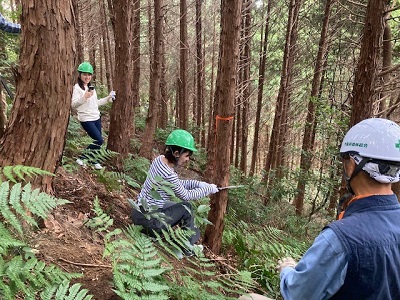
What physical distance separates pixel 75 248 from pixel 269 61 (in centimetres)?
1413

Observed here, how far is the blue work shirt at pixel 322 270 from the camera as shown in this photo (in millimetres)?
1599

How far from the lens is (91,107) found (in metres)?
6.24

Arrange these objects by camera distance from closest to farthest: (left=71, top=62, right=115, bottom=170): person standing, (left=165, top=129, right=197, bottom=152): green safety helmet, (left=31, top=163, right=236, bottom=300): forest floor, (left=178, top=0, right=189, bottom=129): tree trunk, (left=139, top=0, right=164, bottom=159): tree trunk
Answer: (left=31, top=163, right=236, bottom=300): forest floor, (left=165, top=129, right=197, bottom=152): green safety helmet, (left=71, top=62, right=115, bottom=170): person standing, (left=139, top=0, right=164, bottom=159): tree trunk, (left=178, top=0, right=189, bottom=129): tree trunk

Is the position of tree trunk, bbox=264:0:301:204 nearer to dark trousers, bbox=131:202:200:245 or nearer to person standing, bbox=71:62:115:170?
person standing, bbox=71:62:115:170

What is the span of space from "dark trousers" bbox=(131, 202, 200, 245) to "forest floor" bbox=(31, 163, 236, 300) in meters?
0.46

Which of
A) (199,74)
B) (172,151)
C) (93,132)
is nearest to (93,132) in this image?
(93,132)

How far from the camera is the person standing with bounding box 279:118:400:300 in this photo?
1588mm

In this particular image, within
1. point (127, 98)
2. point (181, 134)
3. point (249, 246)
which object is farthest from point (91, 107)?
point (249, 246)

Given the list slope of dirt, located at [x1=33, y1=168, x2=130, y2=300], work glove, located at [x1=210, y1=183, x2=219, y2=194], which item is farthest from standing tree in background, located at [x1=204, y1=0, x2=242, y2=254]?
slope of dirt, located at [x1=33, y1=168, x2=130, y2=300]

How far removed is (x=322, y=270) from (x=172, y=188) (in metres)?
2.72

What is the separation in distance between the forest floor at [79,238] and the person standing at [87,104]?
123 cm

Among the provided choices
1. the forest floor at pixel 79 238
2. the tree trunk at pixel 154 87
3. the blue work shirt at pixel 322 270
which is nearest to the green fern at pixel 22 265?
the forest floor at pixel 79 238

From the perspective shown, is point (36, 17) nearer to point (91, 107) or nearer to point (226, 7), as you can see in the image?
point (226, 7)

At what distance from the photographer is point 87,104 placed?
20.3 ft
